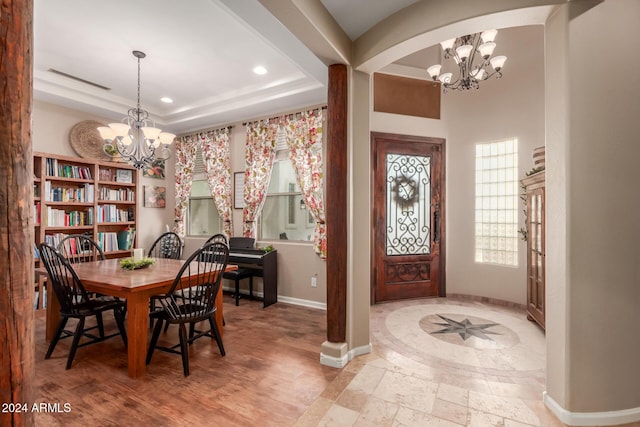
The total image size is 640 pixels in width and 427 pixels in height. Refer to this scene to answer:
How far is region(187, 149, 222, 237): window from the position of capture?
207 inches

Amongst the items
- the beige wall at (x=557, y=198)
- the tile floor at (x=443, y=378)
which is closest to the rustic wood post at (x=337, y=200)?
the tile floor at (x=443, y=378)

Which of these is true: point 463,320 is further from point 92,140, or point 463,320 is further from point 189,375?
point 92,140

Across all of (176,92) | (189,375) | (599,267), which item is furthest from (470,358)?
(176,92)

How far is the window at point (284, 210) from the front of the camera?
438cm

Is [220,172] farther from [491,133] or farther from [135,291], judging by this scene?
[491,133]

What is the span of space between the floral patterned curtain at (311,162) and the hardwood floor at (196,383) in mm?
1428

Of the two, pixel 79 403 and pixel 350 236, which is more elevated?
pixel 350 236

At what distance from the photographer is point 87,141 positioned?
173 inches

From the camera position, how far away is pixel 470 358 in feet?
8.54

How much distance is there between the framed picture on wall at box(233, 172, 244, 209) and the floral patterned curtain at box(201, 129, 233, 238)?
3.1 inches

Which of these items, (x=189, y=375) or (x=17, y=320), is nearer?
(x=17, y=320)

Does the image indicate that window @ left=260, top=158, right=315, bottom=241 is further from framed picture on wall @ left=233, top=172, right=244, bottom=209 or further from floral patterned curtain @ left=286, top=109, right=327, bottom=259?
framed picture on wall @ left=233, top=172, right=244, bottom=209

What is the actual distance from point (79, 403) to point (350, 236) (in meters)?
2.23

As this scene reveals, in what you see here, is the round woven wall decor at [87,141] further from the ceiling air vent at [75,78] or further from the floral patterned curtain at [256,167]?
the floral patterned curtain at [256,167]
